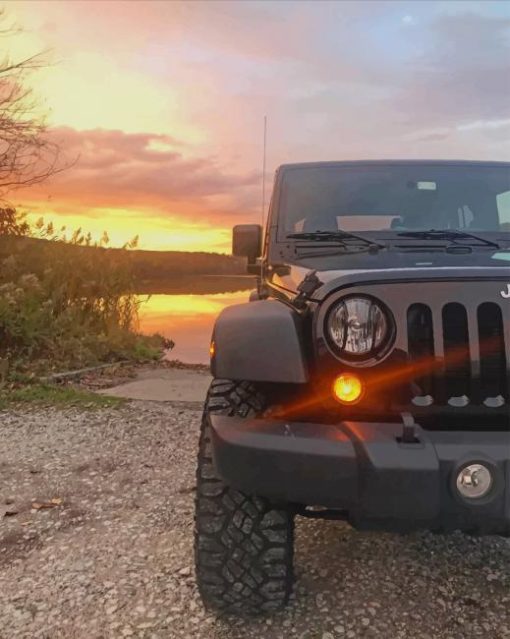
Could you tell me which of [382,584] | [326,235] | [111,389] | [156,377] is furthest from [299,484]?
[156,377]

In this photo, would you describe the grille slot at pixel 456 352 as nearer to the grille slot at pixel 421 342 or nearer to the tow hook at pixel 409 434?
the grille slot at pixel 421 342

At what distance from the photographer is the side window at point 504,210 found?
10.6 ft

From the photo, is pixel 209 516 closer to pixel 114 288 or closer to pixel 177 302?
pixel 114 288

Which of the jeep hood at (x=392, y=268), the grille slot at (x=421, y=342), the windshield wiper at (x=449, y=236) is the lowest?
the grille slot at (x=421, y=342)

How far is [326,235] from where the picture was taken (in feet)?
10.1

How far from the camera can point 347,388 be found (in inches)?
80.3

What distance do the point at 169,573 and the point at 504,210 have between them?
2.44 meters

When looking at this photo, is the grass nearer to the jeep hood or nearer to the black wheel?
Answer: the jeep hood

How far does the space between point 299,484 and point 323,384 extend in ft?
1.08

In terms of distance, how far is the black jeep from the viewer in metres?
1.85

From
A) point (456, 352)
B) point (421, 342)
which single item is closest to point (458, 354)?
point (456, 352)

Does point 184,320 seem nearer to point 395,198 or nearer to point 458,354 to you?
point 395,198

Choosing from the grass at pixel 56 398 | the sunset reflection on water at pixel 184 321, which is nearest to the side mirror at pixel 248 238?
the grass at pixel 56 398

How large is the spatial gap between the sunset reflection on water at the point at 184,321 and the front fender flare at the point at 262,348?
589cm
